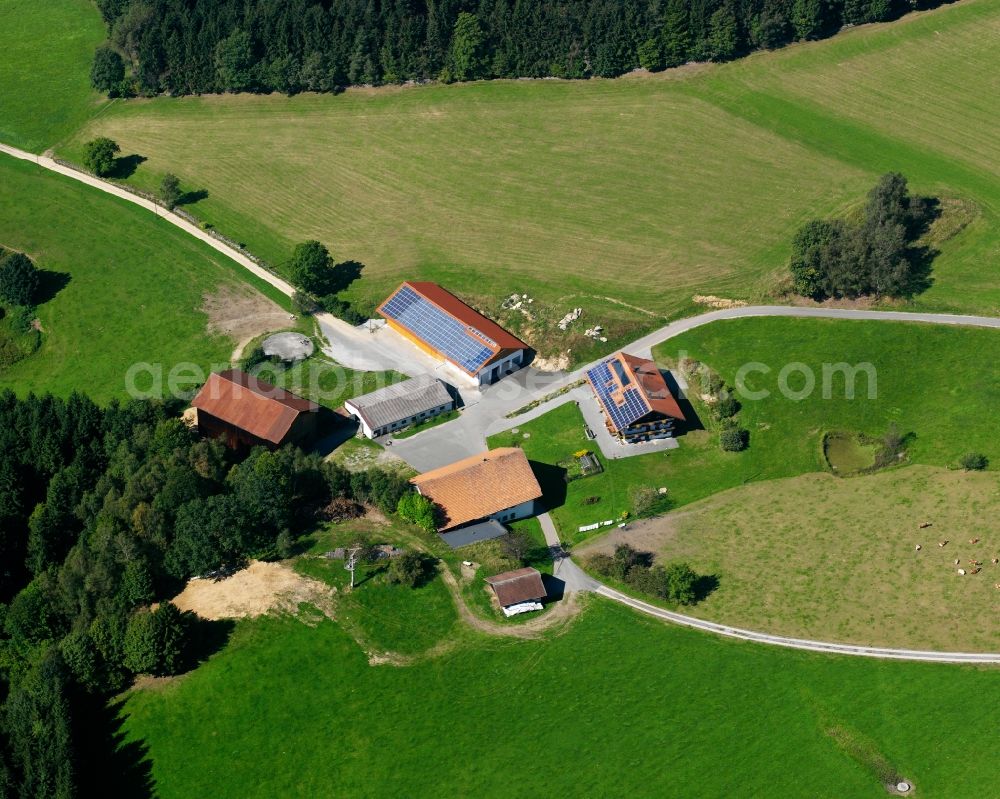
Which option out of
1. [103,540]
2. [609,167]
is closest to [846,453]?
[609,167]

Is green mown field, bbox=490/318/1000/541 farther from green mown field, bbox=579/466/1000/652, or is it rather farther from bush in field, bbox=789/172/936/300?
bush in field, bbox=789/172/936/300

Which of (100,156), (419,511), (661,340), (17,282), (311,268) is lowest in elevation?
(419,511)

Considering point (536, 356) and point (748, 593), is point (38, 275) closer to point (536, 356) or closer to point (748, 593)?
point (536, 356)

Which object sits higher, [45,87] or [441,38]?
[441,38]

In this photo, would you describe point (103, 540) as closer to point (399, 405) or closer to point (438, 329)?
point (399, 405)

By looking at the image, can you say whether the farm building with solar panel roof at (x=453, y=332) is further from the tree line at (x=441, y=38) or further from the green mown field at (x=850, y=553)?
the tree line at (x=441, y=38)

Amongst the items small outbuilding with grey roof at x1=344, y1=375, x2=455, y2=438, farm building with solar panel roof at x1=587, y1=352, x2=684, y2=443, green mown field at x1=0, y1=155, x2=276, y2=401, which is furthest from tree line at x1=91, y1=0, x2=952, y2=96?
small outbuilding with grey roof at x1=344, y1=375, x2=455, y2=438
